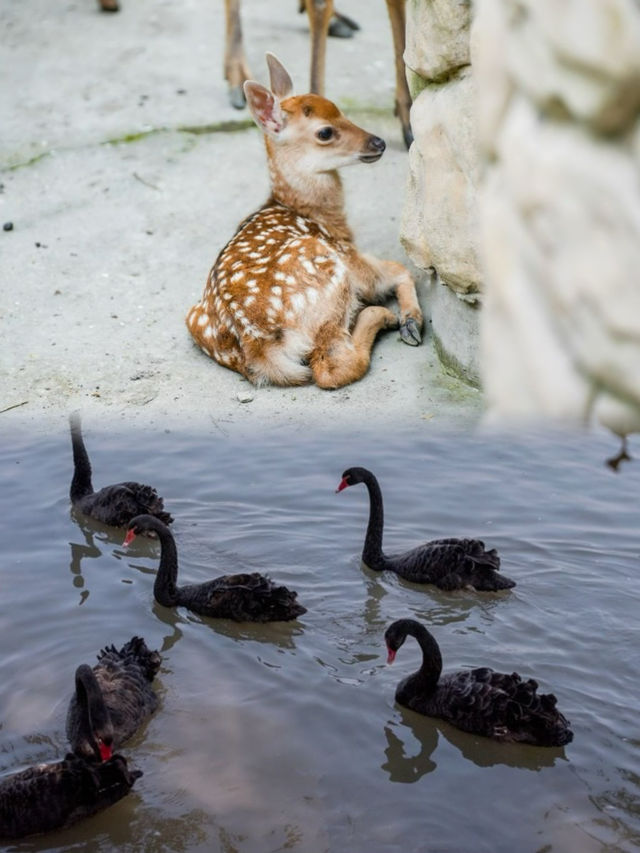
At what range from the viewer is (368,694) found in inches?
188

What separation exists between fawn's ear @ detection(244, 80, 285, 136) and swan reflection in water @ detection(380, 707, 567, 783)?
12.0 feet

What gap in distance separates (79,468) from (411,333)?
71.3 inches

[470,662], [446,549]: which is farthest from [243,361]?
[470,662]

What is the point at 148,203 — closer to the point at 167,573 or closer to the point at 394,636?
the point at 167,573

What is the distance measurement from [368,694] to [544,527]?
1.48 meters

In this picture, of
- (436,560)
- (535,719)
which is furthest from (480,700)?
(436,560)

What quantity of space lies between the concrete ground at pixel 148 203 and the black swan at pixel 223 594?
0.90 m

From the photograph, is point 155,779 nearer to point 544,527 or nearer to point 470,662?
point 470,662

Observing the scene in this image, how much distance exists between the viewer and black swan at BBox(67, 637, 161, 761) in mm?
4191

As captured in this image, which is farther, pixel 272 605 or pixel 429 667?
pixel 272 605

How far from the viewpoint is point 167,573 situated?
5488 millimetres

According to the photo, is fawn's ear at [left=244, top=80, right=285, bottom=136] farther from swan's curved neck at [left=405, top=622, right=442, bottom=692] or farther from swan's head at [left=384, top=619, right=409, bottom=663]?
swan's curved neck at [left=405, top=622, right=442, bottom=692]

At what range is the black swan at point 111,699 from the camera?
165 inches

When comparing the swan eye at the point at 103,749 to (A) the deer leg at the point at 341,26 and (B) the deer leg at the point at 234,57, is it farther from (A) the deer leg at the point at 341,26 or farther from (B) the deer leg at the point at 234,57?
(A) the deer leg at the point at 341,26
